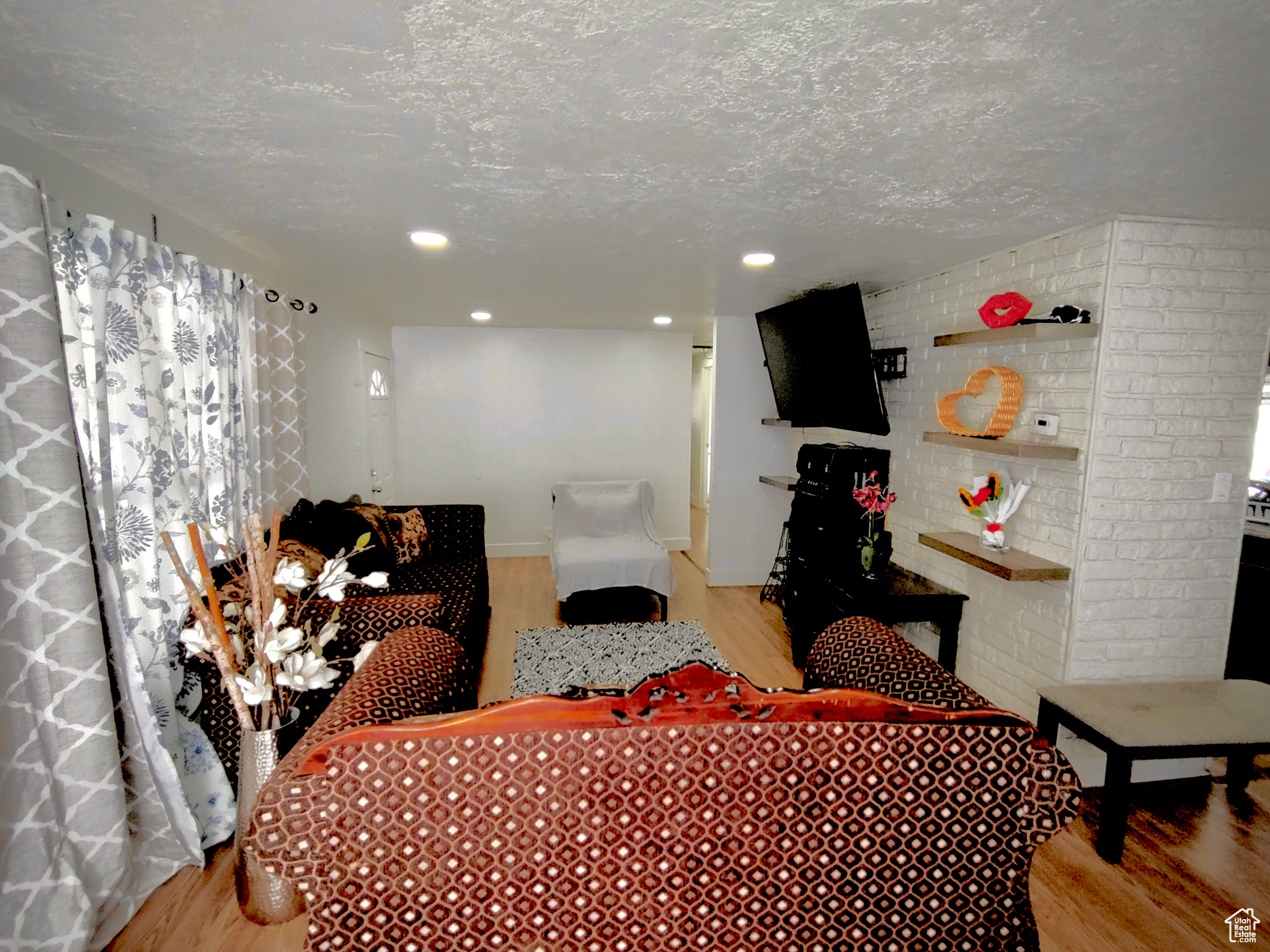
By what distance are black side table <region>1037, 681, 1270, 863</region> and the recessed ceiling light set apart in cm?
301

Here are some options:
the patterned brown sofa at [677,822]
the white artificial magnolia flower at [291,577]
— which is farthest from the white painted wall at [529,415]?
the patterned brown sofa at [677,822]

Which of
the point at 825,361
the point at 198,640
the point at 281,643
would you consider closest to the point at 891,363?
the point at 825,361

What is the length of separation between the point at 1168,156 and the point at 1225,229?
3.35ft

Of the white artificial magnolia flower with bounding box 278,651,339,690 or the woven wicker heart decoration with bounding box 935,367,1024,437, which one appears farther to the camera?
the woven wicker heart decoration with bounding box 935,367,1024,437

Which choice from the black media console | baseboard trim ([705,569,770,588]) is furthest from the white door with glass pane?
the black media console

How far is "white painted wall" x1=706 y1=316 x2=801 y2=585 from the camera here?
199 inches

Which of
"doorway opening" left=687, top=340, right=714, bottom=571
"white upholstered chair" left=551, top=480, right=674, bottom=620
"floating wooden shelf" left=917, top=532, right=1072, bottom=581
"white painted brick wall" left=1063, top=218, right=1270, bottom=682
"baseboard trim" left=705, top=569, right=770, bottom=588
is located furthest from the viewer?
"doorway opening" left=687, top=340, right=714, bottom=571

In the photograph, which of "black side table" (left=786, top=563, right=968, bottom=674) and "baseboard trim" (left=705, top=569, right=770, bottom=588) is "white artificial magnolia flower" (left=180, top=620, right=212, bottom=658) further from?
"baseboard trim" (left=705, top=569, right=770, bottom=588)

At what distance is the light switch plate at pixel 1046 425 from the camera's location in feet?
8.27

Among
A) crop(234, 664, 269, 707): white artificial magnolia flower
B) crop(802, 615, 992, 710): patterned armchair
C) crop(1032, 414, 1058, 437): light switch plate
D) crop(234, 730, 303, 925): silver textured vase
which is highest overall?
crop(1032, 414, 1058, 437): light switch plate

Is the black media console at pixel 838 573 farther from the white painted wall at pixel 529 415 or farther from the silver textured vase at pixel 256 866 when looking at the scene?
the silver textured vase at pixel 256 866

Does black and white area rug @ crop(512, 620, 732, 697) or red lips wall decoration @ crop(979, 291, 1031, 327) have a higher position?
red lips wall decoration @ crop(979, 291, 1031, 327)

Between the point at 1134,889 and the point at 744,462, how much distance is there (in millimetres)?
3540

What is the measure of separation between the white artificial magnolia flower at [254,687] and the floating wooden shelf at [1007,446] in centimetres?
265
